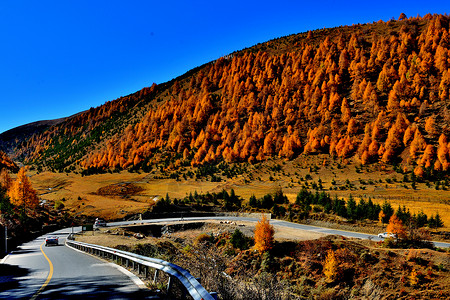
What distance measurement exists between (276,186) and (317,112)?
2124 inches

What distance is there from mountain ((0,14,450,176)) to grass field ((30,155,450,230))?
7.40 m

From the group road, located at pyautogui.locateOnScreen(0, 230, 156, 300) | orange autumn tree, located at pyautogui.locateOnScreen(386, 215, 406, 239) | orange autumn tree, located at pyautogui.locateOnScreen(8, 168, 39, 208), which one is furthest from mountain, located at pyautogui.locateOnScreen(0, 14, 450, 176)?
road, located at pyautogui.locateOnScreen(0, 230, 156, 300)

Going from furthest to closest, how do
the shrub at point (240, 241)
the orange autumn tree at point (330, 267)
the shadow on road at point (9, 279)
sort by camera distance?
1. the shrub at point (240, 241)
2. the orange autumn tree at point (330, 267)
3. the shadow on road at point (9, 279)

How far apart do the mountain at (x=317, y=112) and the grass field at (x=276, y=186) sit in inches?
291

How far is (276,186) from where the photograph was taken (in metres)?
89.1

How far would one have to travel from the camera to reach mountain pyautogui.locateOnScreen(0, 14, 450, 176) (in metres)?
101

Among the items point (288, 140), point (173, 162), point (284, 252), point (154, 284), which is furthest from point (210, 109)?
point (154, 284)

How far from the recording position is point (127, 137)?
17062 cm

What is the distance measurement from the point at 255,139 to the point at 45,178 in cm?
9754

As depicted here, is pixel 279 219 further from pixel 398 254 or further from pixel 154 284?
pixel 154 284

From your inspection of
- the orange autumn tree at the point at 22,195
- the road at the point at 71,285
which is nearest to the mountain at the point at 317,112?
the orange autumn tree at the point at 22,195

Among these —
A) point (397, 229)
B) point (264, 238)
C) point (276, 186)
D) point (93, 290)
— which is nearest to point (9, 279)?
point (93, 290)

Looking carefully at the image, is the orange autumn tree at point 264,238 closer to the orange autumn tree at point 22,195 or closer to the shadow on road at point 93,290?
the shadow on road at point 93,290

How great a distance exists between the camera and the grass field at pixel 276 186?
225 feet
